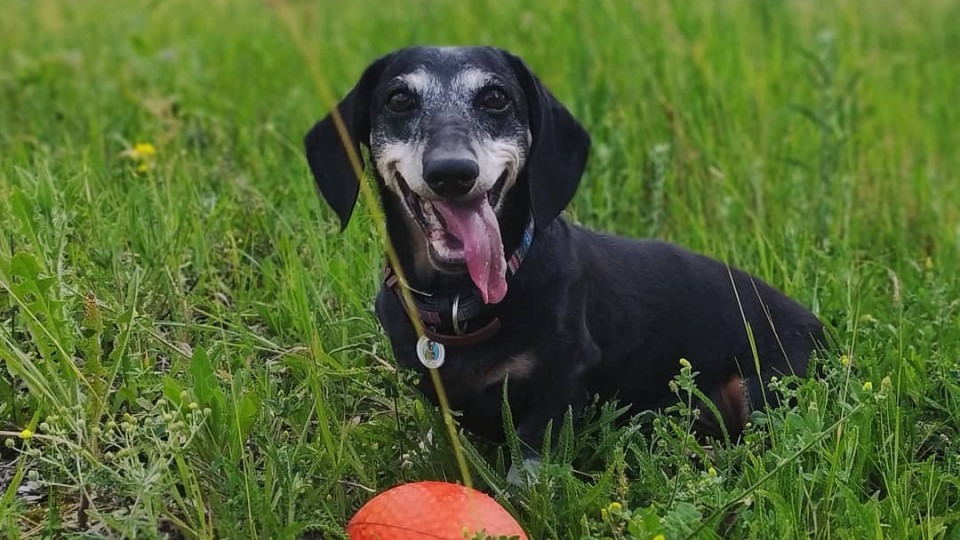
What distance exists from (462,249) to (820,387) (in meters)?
0.90

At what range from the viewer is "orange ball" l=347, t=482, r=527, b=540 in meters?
2.33

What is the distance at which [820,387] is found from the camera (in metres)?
2.84

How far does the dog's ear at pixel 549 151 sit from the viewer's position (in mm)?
3006

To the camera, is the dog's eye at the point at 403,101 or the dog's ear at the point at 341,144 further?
the dog's ear at the point at 341,144

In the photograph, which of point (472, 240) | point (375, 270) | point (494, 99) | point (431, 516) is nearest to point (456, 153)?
point (472, 240)

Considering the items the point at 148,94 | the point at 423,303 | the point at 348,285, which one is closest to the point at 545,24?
the point at 148,94

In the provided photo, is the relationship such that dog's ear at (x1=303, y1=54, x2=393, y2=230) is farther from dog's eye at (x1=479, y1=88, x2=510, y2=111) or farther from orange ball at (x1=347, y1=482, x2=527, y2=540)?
orange ball at (x1=347, y1=482, x2=527, y2=540)

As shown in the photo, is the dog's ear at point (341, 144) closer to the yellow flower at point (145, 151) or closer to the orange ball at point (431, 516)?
the orange ball at point (431, 516)

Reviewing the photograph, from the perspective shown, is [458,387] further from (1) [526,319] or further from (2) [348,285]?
(2) [348,285]

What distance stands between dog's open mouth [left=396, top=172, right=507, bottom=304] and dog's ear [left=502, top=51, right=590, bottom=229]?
0.15m

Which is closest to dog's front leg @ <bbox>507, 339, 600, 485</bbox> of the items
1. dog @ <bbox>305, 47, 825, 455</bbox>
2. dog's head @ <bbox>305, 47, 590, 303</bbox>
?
dog @ <bbox>305, 47, 825, 455</bbox>

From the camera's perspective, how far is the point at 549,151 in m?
3.10

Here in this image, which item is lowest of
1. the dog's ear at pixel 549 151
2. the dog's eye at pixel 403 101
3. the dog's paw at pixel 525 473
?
the dog's paw at pixel 525 473

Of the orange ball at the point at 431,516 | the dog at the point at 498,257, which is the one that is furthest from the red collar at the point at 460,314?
the orange ball at the point at 431,516
